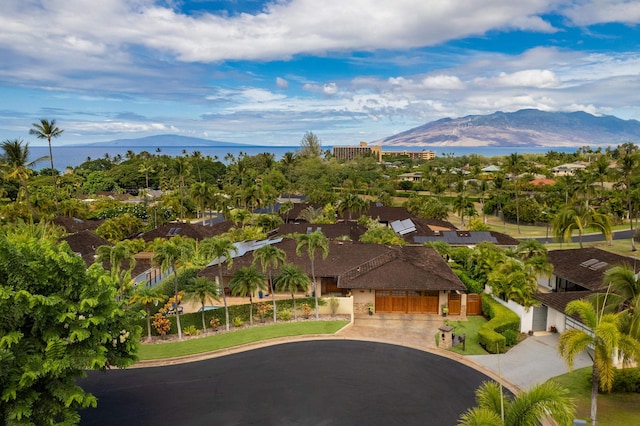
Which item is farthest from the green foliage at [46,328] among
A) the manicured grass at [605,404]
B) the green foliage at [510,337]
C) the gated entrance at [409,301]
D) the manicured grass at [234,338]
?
the green foliage at [510,337]

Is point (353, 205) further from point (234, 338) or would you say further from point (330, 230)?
point (234, 338)

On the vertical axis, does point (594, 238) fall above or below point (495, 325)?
below

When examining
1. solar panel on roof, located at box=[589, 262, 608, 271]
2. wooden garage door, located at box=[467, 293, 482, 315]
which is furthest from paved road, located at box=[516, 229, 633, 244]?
wooden garage door, located at box=[467, 293, 482, 315]

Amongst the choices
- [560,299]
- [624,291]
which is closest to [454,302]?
[560,299]

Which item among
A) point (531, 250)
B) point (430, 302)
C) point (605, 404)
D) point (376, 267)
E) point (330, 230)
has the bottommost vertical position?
point (605, 404)

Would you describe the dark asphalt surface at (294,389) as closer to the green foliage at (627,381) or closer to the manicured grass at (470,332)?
the manicured grass at (470,332)

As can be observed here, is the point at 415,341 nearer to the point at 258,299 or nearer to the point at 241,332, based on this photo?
the point at 241,332

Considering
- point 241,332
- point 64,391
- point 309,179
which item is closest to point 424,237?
point 241,332
